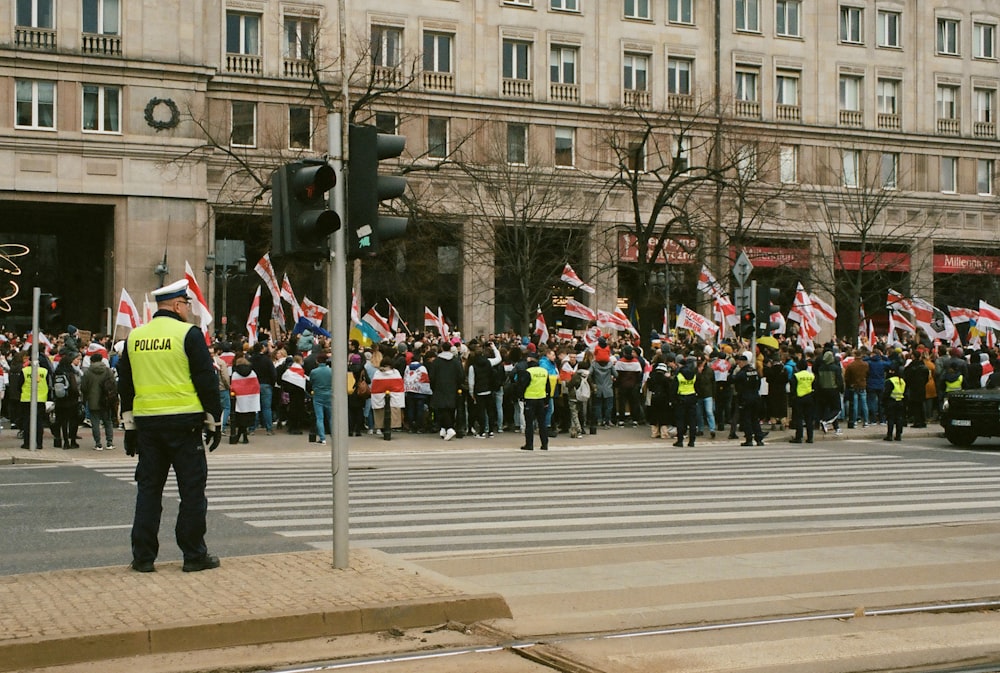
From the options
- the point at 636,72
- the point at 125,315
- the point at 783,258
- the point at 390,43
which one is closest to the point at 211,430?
the point at 125,315

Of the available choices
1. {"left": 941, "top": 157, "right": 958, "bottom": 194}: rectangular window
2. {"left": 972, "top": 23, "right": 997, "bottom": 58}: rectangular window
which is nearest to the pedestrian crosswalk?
{"left": 941, "top": 157, "right": 958, "bottom": 194}: rectangular window

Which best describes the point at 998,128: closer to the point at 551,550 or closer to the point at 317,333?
the point at 317,333

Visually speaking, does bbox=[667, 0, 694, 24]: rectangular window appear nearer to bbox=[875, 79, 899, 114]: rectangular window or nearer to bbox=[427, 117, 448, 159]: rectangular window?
bbox=[875, 79, 899, 114]: rectangular window

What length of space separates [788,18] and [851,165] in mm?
7324

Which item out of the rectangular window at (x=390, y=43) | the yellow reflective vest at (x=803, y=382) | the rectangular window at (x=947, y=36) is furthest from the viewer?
the rectangular window at (x=947, y=36)

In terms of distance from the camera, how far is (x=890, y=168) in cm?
6103

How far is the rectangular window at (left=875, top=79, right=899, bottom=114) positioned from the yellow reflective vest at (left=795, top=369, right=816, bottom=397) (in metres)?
37.4

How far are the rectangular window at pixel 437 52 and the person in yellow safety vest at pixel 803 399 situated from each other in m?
28.3

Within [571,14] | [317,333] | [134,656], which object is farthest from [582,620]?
[571,14]

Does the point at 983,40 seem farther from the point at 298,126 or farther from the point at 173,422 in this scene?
the point at 173,422

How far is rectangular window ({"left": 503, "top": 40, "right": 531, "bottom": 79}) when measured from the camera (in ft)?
176

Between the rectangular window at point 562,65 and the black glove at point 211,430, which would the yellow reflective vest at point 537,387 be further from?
the rectangular window at point 562,65

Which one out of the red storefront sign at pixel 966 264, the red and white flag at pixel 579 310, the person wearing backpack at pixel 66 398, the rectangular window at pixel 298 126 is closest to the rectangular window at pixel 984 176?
the red storefront sign at pixel 966 264

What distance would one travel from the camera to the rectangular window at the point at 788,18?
59.0m
